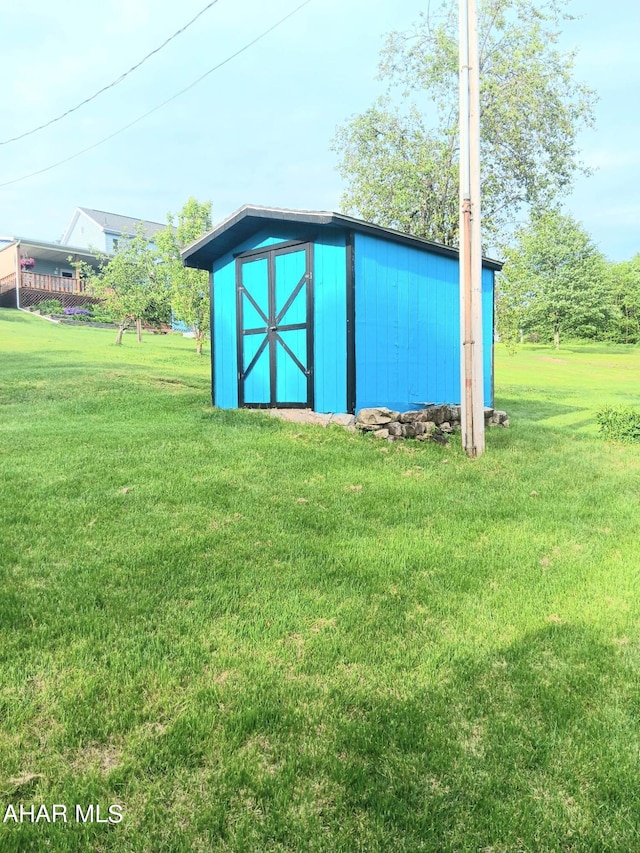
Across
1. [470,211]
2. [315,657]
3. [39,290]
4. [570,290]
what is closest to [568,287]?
[570,290]

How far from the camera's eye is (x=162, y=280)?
23.9 metres

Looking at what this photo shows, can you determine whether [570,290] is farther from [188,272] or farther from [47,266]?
[47,266]

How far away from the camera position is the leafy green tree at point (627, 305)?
46125 mm

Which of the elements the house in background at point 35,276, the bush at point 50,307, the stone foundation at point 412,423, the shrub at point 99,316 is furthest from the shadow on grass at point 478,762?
the bush at point 50,307

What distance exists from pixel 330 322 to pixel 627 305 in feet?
161

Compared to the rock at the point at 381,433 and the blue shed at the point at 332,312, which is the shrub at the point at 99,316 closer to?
the blue shed at the point at 332,312

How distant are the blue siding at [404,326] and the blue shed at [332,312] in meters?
0.02

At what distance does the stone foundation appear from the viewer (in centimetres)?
771

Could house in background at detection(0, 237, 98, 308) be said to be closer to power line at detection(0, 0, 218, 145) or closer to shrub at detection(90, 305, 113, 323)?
shrub at detection(90, 305, 113, 323)

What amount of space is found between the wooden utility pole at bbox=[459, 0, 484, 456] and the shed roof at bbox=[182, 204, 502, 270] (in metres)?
1.68

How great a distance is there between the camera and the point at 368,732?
1.99 m

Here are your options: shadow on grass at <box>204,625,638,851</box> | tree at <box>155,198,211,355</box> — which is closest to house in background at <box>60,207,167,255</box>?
tree at <box>155,198,211,355</box>

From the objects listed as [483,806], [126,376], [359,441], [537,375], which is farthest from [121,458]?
[537,375]

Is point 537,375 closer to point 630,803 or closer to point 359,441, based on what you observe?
point 359,441
